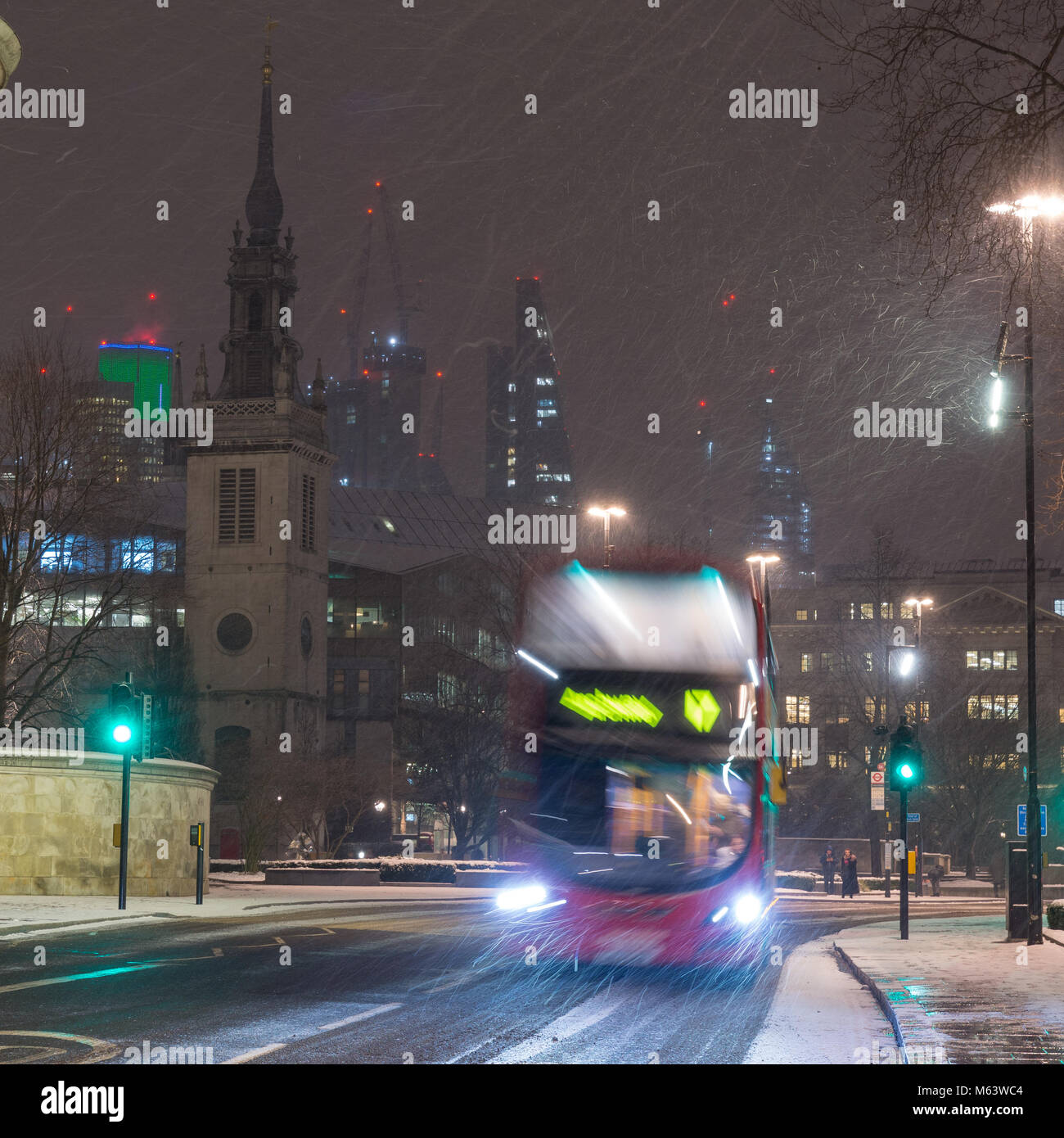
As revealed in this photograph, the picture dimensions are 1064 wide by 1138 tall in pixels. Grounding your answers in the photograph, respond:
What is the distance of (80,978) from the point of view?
15.6m

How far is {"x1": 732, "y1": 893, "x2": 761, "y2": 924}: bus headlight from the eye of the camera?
1738 centimetres

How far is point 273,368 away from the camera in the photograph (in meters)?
103

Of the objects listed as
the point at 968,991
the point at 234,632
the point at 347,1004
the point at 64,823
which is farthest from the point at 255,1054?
the point at 234,632

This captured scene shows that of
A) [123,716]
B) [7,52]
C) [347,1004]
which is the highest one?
[7,52]

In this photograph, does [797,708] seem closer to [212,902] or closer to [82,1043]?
[212,902]

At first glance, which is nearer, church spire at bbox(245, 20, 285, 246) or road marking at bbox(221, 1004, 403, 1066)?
road marking at bbox(221, 1004, 403, 1066)

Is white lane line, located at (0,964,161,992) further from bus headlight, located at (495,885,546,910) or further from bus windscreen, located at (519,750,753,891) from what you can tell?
bus windscreen, located at (519,750,753,891)

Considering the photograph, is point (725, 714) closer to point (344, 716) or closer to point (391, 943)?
point (391, 943)

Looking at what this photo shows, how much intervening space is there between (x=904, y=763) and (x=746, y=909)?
8576 mm

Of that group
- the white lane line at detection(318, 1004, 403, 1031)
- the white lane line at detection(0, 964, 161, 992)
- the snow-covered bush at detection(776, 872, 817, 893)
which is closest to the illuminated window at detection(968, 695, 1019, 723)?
the snow-covered bush at detection(776, 872, 817, 893)

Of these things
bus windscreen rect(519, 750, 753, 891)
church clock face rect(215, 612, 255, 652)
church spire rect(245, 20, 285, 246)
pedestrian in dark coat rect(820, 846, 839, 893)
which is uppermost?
church spire rect(245, 20, 285, 246)

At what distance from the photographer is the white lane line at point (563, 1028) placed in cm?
1089

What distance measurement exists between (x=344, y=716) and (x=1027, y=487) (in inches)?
3211

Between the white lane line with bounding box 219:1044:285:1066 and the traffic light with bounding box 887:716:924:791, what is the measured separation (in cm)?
1611
